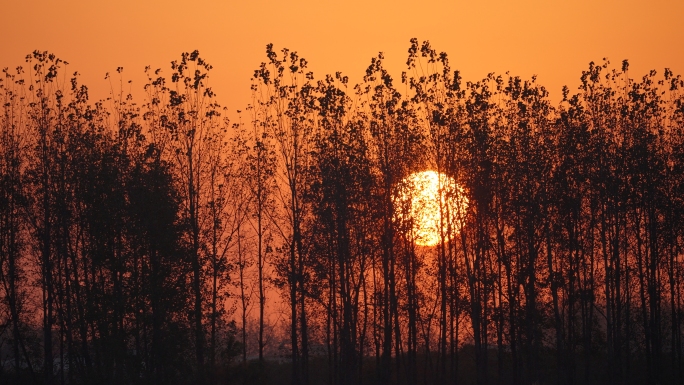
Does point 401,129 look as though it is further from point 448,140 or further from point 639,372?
point 639,372

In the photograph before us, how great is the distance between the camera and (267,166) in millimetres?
53062

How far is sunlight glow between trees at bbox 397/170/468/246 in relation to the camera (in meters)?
47.6

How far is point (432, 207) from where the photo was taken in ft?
156

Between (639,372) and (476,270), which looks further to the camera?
(639,372)

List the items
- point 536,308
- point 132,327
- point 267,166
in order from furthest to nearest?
1. point 267,166
2. point 536,308
3. point 132,327

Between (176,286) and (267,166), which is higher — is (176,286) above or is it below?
below

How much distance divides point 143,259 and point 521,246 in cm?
2236

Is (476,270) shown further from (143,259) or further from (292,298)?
(143,259)

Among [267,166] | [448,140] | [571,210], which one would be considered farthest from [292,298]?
[571,210]

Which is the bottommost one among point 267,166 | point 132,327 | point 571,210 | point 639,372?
point 639,372

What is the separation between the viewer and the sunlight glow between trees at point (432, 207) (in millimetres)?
47594

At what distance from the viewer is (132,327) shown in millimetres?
36094

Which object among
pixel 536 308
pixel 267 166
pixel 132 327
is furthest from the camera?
pixel 267 166

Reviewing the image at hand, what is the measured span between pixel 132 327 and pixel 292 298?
532 inches
